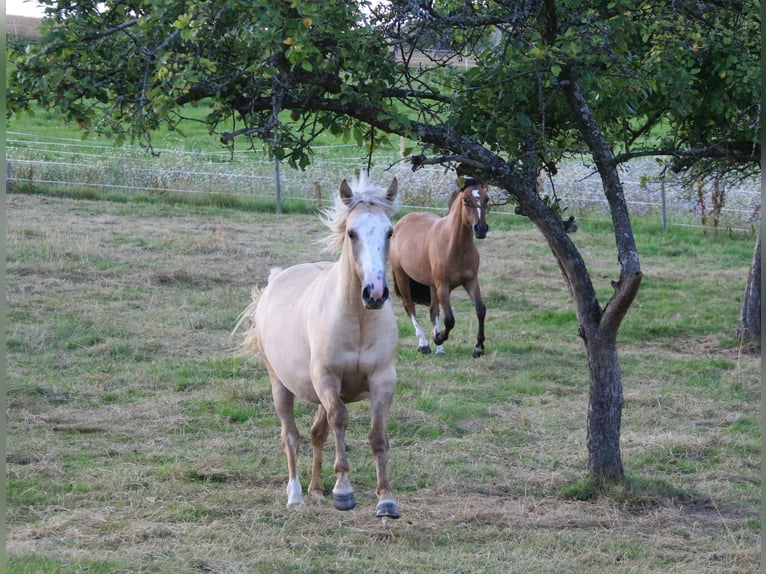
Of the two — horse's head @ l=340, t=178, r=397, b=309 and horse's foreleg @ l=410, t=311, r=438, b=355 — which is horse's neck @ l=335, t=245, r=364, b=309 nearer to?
horse's head @ l=340, t=178, r=397, b=309

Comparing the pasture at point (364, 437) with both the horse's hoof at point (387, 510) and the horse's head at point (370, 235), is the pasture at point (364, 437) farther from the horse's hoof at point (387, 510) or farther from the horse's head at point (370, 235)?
the horse's head at point (370, 235)

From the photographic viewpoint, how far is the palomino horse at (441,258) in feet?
34.3

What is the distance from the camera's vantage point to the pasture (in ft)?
17.0

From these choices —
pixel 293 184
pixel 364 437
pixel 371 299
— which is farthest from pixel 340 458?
pixel 293 184

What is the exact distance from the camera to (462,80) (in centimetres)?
579

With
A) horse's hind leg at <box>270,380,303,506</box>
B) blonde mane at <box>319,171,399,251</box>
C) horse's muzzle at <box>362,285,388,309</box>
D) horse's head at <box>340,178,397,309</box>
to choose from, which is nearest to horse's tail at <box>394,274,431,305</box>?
horse's hind leg at <box>270,380,303,506</box>

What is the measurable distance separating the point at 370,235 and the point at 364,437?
8.97 ft

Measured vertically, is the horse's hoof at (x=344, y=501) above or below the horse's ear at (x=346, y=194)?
below

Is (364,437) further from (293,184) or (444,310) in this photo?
(293,184)

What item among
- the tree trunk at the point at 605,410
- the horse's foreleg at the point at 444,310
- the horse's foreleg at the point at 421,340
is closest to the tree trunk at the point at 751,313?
the horse's foreleg at the point at 444,310

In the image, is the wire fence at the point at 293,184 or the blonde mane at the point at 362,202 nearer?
the blonde mane at the point at 362,202

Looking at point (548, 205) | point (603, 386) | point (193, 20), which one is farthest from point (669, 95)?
point (193, 20)

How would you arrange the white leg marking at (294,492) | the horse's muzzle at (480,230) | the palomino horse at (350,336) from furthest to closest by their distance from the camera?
the horse's muzzle at (480,230), the white leg marking at (294,492), the palomino horse at (350,336)

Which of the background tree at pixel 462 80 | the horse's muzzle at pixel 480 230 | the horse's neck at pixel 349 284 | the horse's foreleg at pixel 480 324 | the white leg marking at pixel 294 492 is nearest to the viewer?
the background tree at pixel 462 80
